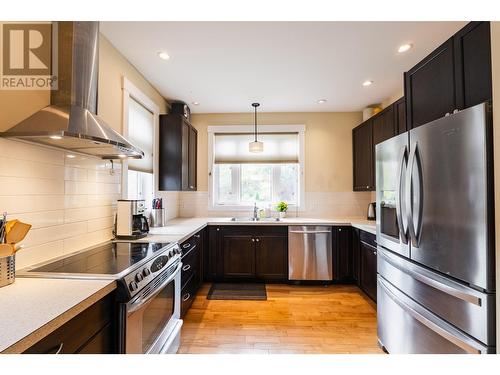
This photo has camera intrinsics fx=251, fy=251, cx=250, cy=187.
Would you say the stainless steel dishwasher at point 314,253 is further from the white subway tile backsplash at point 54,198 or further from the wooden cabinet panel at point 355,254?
the white subway tile backsplash at point 54,198

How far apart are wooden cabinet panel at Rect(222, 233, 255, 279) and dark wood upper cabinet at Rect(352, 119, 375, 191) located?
5.90ft

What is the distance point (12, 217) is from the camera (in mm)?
1334

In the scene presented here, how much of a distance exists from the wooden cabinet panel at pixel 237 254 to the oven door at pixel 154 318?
4.80 ft

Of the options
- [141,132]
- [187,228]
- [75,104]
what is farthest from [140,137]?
[75,104]

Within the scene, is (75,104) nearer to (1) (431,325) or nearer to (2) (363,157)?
(1) (431,325)

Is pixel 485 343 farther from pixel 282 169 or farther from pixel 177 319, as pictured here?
pixel 282 169

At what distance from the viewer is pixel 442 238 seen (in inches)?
53.8

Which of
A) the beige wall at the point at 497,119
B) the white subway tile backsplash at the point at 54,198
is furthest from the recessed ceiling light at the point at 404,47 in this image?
the white subway tile backsplash at the point at 54,198

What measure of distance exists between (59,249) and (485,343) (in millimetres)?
2413

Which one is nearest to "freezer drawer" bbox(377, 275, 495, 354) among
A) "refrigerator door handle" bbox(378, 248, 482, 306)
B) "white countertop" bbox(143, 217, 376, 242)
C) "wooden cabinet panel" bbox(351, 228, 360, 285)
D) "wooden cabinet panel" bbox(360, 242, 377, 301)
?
"refrigerator door handle" bbox(378, 248, 482, 306)

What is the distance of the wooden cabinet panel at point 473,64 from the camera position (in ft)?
4.22

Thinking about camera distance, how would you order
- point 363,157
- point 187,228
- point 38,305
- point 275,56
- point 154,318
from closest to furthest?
1. point 38,305
2. point 154,318
3. point 275,56
4. point 187,228
5. point 363,157

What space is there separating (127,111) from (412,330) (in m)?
2.93
